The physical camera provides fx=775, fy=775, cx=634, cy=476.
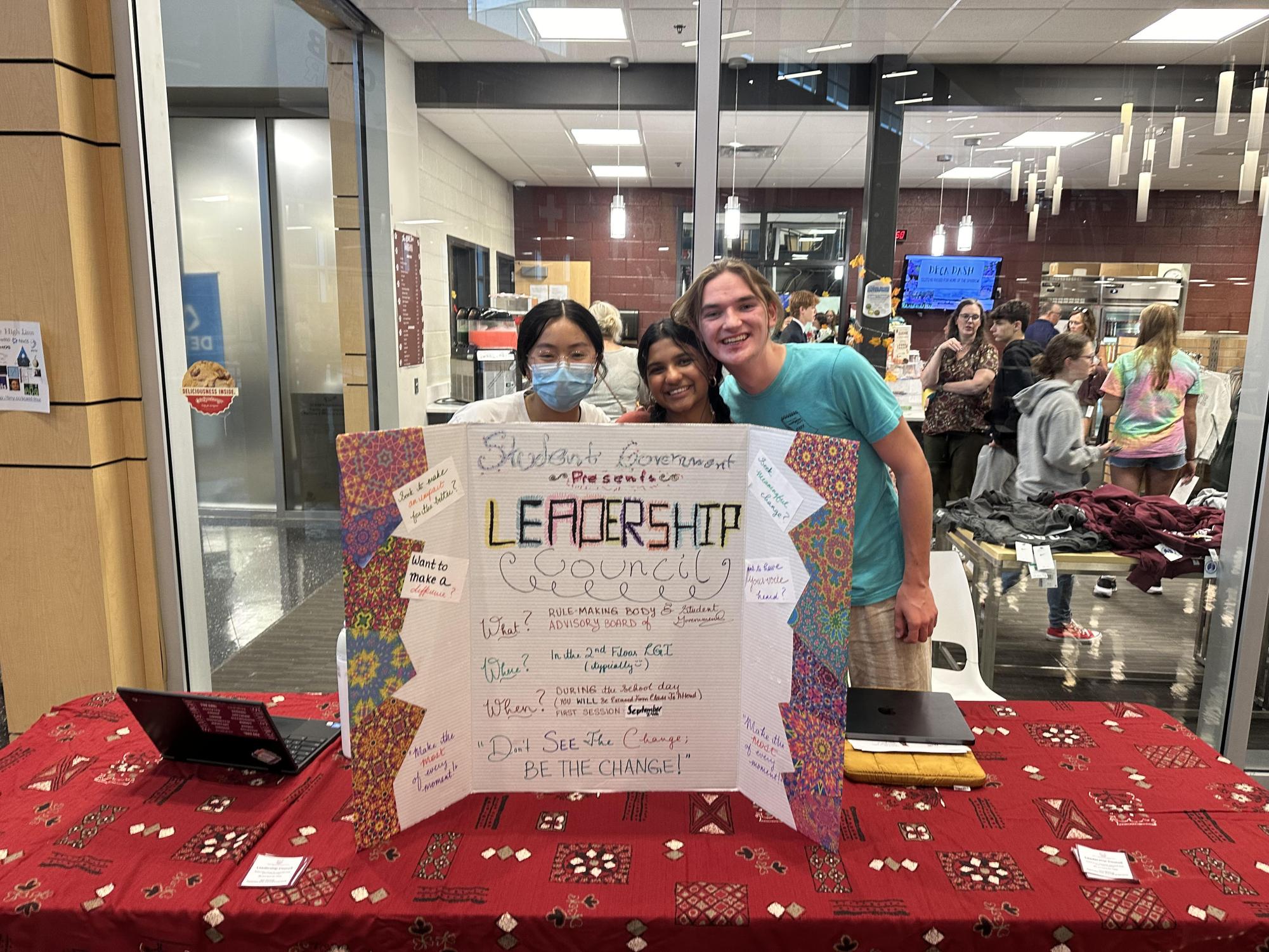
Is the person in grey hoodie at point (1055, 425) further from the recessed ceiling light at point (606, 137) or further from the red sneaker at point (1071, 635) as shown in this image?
the recessed ceiling light at point (606, 137)

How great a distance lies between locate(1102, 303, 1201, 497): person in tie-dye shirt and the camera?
9.41 feet

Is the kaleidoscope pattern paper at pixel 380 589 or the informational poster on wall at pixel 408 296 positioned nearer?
the kaleidoscope pattern paper at pixel 380 589

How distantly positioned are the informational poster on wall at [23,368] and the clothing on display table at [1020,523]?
128 inches

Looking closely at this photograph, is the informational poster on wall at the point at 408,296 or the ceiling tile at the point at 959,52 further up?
the ceiling tile at the point at 959,52

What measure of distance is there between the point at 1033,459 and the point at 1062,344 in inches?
20.4

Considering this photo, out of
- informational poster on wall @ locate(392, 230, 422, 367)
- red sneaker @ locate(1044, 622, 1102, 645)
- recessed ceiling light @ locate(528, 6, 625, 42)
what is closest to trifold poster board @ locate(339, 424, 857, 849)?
recessed ceiling light @ locate(528, 6, 625, 42)

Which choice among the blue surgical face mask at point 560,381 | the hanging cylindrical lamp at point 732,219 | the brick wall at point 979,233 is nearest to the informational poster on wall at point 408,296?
the brick wall at point 979,233

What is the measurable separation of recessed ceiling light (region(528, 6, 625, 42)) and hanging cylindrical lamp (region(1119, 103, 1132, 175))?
1759mm

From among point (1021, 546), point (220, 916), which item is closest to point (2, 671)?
point (220, 916)

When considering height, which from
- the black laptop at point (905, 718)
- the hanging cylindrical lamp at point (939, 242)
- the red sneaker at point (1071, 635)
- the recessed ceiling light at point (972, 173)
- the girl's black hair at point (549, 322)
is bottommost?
the red sneaker at point (1071, 635)

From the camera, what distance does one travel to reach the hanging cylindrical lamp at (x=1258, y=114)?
8.29 ft

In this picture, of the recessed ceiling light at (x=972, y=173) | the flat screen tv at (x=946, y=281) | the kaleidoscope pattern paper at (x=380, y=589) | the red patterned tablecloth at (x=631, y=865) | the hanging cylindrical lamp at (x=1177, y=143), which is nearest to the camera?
the red patterned tablecloth at (x=631, y=865)

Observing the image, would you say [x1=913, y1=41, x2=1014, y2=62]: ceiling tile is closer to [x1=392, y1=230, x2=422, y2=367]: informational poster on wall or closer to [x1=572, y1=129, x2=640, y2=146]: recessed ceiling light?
[x1=572, y1=129, x2=640, y2=146]: recessed ceiling light

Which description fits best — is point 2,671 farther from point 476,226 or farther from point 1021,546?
point 1021,546
